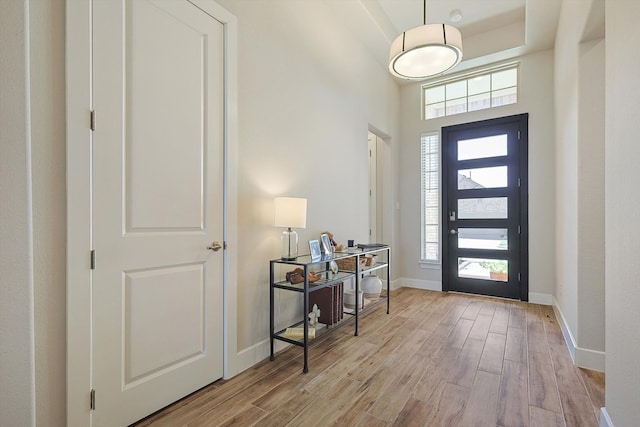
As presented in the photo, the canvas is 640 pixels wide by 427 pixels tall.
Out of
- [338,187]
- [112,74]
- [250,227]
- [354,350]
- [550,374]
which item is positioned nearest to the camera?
[112,74]

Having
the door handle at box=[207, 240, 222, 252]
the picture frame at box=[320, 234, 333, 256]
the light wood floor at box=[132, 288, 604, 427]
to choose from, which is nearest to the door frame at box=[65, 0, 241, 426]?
the light wood floor at box=[132, 288, 604, 427]

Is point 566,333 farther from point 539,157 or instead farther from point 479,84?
point 479,84

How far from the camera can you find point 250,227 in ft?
7.62

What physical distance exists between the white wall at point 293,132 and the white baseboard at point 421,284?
1481 millimetres

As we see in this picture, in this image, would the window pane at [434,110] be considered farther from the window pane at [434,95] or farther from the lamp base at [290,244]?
the lamp base at [290,244]

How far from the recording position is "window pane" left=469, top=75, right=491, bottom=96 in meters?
4.45

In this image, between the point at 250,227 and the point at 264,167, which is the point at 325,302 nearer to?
the point at 250,227

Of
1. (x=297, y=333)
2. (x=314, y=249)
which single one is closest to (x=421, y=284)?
(x=314, y=249)

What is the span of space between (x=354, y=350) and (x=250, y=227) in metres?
1.38

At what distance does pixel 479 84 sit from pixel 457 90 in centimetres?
31

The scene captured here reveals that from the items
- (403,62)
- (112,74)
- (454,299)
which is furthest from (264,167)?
(454,299)

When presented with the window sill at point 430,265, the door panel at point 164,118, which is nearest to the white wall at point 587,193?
the window sill at point 430,265

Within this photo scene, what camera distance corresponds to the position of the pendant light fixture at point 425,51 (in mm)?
2326

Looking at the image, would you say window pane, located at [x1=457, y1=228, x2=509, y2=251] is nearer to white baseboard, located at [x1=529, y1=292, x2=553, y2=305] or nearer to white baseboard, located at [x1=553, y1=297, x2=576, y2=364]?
white baseboard, located at [x1=529, y1=292, x2=553, y2=305]
